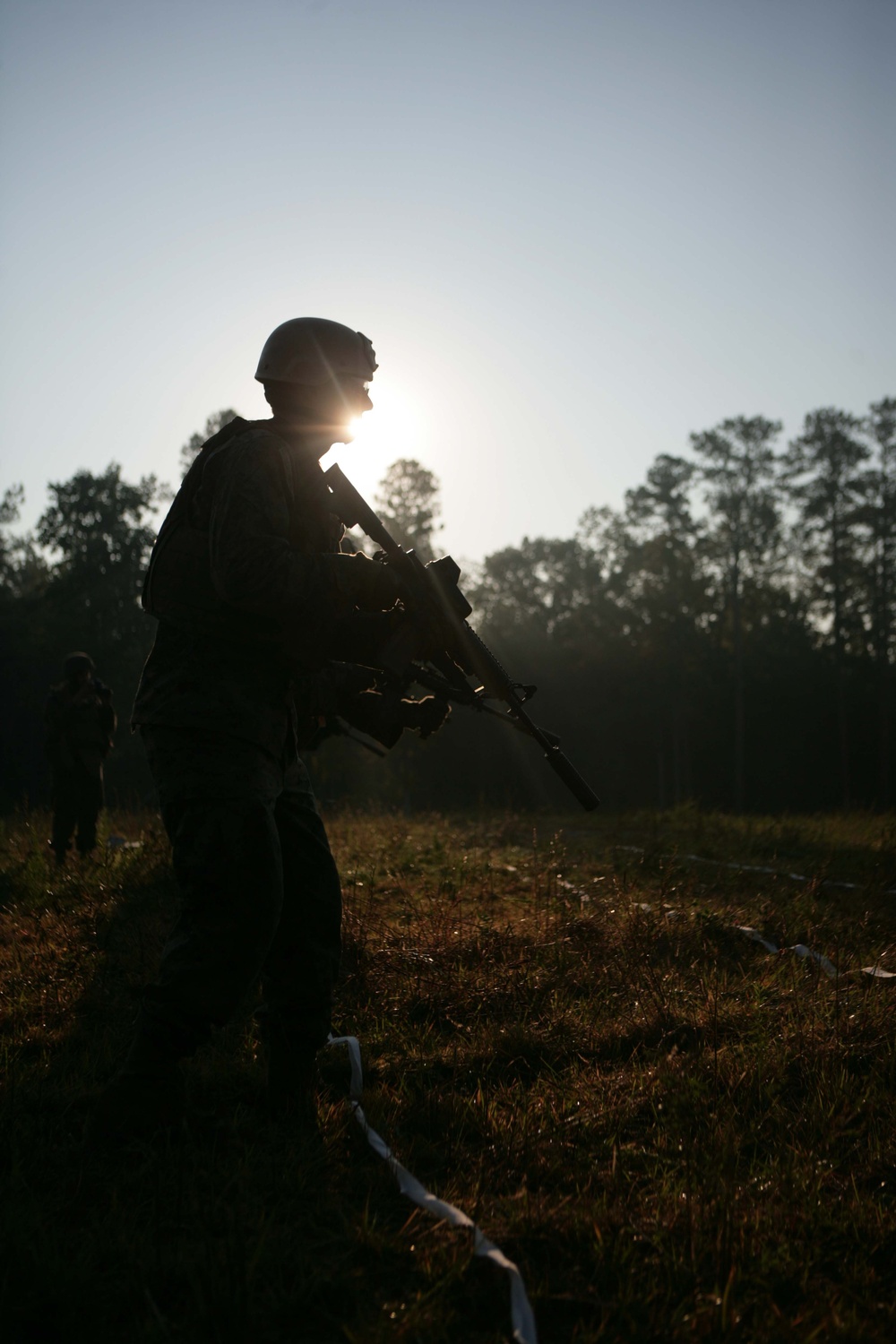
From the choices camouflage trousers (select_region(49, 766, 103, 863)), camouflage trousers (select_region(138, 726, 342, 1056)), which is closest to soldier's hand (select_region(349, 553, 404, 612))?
camouflage trousers (select_region(138, 726, 342, 1056))

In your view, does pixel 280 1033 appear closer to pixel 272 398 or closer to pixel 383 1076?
pixel 383 1076

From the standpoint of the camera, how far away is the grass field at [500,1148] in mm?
1943

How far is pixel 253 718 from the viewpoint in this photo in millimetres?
2912

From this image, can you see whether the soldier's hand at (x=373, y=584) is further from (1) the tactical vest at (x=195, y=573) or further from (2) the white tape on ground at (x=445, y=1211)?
(2) the white tape on ground at (x=445, y=1211)

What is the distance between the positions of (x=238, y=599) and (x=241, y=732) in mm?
Answer: 403

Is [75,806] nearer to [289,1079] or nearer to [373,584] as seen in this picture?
[289,1079]

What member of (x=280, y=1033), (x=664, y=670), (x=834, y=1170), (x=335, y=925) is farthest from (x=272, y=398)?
(x=664, y=670)

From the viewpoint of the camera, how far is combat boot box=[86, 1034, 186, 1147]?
104 inches

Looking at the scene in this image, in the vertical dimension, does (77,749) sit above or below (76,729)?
below

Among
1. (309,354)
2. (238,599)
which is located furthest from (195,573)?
(309,354)

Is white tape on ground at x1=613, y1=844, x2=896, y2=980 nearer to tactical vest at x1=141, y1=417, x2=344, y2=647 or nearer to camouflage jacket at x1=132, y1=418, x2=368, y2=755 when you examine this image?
camouflage jacket at x1=132, y1=418, x2=368, y2=755

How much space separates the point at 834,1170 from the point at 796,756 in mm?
40582

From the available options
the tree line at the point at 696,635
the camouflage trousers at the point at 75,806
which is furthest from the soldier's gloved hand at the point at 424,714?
the tree line at the point at 696,635

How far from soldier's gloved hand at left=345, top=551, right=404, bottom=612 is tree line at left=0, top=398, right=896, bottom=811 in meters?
31.5
